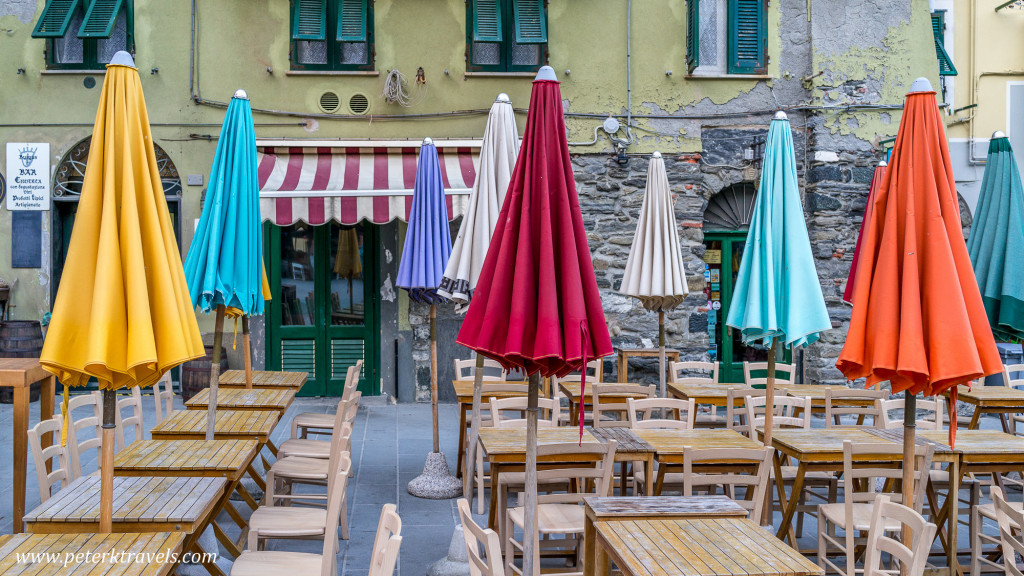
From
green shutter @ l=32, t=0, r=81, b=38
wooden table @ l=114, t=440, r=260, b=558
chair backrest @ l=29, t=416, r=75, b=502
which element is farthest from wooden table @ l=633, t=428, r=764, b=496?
green shutter @ l=32, t=0, r=81, b=38

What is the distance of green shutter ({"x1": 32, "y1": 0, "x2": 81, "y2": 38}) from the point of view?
9.90m

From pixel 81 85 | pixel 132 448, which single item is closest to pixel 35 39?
pixel 81 85

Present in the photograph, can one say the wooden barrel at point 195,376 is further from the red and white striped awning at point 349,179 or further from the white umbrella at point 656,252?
the white umbrella at point 656,252

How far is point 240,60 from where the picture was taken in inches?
419

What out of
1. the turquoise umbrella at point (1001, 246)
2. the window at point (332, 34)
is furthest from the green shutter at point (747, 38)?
the window at point (332, 34)

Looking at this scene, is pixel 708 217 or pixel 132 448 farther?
pixel 708 217

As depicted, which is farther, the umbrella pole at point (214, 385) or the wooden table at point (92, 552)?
the umbrella pole at point (214, 385)

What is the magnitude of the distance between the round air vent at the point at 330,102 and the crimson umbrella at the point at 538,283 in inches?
295

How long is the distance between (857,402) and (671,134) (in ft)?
17.2

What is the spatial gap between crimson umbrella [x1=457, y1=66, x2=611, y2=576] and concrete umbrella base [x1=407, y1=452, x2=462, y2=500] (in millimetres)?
2764

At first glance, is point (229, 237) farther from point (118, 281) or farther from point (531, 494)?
point (531, 494)

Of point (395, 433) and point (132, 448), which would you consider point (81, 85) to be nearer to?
point (395, 433)

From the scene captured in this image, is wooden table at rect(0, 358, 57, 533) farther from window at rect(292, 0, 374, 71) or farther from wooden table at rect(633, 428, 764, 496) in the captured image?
window at rect(292, 0, 374, 71)

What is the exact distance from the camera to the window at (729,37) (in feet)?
36.3
